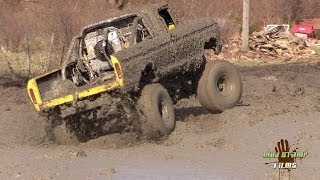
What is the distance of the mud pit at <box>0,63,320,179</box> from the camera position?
7949 millimetres

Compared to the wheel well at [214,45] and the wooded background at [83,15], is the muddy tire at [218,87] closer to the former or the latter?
the wheel well at [214,45]

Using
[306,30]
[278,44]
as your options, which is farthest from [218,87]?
[306,30]

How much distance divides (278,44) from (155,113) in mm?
16800

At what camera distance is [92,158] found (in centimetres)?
904

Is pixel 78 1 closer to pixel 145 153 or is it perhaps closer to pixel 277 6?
pixel 277 6

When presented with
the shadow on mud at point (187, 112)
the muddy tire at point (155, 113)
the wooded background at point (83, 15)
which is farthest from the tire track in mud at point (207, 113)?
the wooded background at point (83, 15)

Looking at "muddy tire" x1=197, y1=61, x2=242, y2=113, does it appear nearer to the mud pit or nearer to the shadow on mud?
the mud pit

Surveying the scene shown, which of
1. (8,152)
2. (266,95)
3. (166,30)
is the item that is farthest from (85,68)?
(266,95)

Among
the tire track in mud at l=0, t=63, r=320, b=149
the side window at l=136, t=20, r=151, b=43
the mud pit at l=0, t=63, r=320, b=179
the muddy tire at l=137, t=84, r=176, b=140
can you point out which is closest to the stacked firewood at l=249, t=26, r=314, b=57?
the tire track in mud at l=0, t=63, r=320, b=149

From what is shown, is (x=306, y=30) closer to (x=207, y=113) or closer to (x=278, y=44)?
(x=278, y=44)

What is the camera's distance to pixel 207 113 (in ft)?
41.4

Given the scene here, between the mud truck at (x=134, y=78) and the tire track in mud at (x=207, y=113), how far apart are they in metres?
0.31

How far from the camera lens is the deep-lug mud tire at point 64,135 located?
10680 mm

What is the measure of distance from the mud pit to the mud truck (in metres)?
0.36
